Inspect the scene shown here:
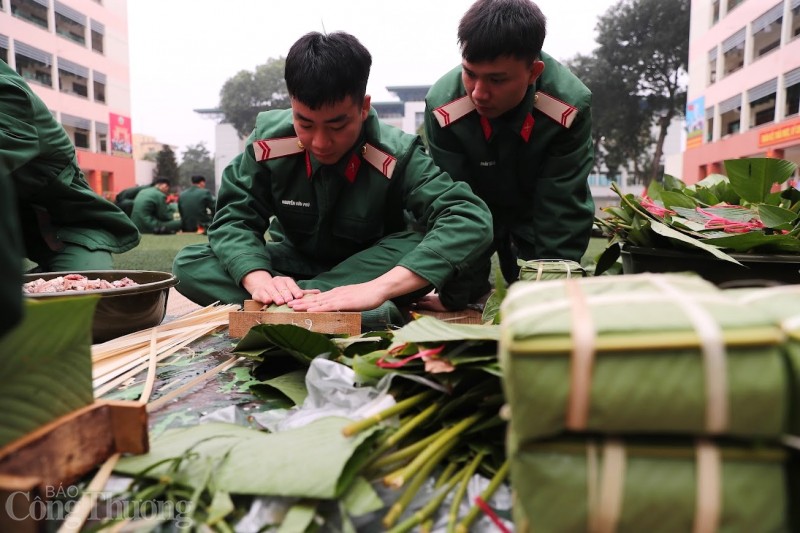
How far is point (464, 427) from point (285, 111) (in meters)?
1.61

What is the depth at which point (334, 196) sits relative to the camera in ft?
6.65

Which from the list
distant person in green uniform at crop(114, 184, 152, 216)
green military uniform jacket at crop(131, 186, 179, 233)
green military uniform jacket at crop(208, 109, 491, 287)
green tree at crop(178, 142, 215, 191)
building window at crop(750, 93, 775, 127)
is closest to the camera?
green military uniform jacket at crop(208, 109, 491, 287)

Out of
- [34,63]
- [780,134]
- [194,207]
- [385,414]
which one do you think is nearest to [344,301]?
[385,414]

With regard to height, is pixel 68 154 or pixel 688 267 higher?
pixel 68 154

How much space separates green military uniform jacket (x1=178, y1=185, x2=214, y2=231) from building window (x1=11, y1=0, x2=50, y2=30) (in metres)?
4.64

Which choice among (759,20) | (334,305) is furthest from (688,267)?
(759,20)

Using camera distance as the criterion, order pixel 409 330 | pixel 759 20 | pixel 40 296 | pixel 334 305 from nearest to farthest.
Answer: pixel 409 330
pixel 40 296
pixel 334 305
pixel 759 20

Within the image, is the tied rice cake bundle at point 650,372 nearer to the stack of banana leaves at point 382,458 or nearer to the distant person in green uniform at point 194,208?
the stack of banana leaves at point 382,458

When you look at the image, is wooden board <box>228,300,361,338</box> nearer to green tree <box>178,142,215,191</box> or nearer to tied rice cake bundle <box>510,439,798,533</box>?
tied rice cake bundle <box>510,439,798,533</box>

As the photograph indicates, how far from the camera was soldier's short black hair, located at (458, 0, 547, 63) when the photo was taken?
76.1 inches

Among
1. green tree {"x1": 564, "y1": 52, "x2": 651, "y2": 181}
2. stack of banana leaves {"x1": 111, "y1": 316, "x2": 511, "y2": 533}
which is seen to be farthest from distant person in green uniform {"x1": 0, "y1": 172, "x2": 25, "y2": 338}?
green tree {"x1": 564, "y1": 52, "x2": 651, "y2": 181}

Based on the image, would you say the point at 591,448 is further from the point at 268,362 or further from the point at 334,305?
the point at 334,305

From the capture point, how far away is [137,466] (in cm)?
78

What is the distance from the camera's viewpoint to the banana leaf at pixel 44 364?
666 mm
